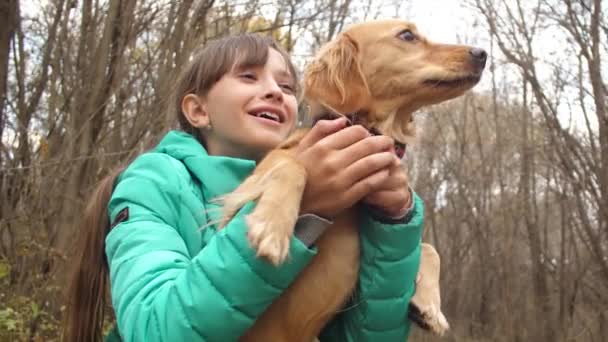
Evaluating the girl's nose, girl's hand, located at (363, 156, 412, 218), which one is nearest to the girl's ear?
the girl's nose

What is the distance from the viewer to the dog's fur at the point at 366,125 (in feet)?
5.93

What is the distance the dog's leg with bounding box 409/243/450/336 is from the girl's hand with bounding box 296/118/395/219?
24.0 inches

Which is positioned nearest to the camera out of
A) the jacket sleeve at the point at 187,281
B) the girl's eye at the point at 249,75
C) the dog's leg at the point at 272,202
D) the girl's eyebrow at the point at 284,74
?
the jacket sleeve at the point at 187,281

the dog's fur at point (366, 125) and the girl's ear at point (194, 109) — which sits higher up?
the girl's ear at point (194, 109)

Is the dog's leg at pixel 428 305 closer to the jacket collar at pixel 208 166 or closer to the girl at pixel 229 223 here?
the girl at pixel 229 223

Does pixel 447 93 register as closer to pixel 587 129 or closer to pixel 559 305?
pixel 587 129

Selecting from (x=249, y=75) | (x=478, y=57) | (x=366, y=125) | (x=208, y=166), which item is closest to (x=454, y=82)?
(x=478, y=57)

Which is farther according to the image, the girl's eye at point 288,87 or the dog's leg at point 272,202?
the girl's eye at point 288,87

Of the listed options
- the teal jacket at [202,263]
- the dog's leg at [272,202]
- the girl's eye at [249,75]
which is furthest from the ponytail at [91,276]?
the girl's eye at [249,75]

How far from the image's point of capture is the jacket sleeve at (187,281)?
1.44 metres

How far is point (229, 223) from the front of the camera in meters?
1.58

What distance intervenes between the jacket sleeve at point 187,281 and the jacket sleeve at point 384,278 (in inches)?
14.6

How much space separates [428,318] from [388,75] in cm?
102

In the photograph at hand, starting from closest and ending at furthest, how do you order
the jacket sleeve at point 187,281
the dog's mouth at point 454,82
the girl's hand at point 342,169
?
the jacket sleeve at point 187,281 → the girl's hand at point 342,169 → the dog's mouth at point 454,82
